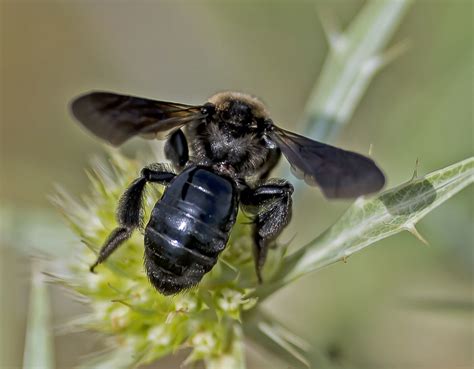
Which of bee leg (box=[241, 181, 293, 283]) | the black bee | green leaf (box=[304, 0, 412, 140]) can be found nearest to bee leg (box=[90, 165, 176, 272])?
the black bee

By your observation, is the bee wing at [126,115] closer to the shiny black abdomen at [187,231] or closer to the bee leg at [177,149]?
the bee leg at [177,149]

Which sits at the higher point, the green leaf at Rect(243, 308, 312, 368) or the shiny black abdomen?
the shiny black abdomen

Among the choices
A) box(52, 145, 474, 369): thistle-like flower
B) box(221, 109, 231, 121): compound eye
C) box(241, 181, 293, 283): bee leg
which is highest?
box(221, 109, 231, 121): compound eye

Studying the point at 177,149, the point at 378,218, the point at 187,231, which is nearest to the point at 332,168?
the point at 378,218

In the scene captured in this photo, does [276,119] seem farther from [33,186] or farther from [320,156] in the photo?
[320,156]

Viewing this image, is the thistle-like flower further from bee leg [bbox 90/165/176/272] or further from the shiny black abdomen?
the shiny black abdomen

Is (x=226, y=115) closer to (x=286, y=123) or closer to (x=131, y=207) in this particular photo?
(x=131, y=207)
